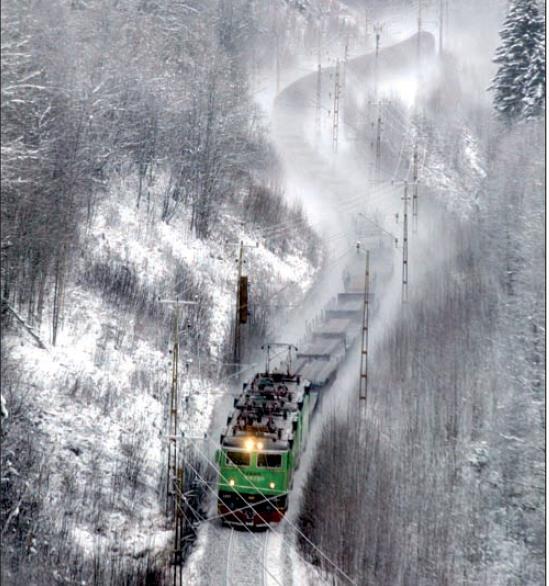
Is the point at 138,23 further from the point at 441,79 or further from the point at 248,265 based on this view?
the point at 441,79

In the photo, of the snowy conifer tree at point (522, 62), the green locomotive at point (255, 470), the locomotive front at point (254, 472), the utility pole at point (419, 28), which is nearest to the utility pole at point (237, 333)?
the green locomotive at point (255, 470)

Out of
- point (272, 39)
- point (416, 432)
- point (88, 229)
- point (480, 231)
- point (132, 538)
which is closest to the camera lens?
point (132, 538)

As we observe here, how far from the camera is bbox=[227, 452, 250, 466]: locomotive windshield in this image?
2036cm

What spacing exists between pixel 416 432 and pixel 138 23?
73.2 ft

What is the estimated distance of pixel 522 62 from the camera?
34.6 meters

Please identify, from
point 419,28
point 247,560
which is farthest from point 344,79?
point 247,560

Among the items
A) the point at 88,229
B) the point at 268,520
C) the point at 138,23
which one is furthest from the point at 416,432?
the point at 138,23

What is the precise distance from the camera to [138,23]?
30609mm

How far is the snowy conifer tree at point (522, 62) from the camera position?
3273 cm

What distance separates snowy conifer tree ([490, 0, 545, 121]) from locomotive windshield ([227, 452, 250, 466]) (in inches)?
960

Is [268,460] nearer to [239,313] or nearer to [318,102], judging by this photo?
[239,313]

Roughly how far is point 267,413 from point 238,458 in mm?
2000

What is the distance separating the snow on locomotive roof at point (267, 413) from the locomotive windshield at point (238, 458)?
0.75 ft

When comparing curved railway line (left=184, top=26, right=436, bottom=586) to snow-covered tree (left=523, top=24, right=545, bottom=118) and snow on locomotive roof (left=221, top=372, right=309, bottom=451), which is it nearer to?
snow on locomotive roof (left=221, top=372, right=309, bottom=451)
